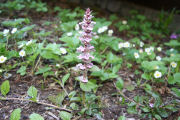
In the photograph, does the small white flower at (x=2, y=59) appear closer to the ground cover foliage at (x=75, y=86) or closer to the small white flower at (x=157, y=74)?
the ground cover foliage at (x=75, y=86)

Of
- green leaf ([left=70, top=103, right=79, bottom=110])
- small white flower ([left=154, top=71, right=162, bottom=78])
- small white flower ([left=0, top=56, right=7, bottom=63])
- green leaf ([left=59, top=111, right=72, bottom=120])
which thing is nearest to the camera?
green leaf ([left=59, top=111, right=72, bottom=120])

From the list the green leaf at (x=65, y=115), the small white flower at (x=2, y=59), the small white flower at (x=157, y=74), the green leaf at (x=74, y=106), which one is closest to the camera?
the green leaf at (x=65, y=115)

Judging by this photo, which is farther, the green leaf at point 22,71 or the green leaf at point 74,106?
the green leaf at point 22,71

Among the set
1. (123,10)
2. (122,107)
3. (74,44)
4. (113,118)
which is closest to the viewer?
(113,118)

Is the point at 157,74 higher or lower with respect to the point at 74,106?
higher

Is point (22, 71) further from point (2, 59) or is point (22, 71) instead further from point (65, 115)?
point (65, 115)

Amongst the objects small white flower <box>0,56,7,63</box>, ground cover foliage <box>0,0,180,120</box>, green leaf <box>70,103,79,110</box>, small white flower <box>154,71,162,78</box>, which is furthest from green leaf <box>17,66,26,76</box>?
small white flower <box>154,71,162,78</box>

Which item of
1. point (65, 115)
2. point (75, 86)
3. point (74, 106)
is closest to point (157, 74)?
point (75, 86)

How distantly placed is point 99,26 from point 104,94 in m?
1.28

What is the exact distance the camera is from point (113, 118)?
165cm

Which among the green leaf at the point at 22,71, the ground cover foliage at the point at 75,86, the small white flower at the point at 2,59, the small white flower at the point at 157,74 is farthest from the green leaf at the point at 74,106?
the small white flower at the point at 157,74

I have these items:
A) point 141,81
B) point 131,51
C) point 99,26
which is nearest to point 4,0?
point 99,26

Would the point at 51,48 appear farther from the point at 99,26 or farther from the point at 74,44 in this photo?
the point at 99,26

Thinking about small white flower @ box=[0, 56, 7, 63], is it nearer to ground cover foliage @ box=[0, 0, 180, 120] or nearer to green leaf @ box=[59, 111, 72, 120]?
ground cover foliage @ box=[0, 0, 180, 120]
